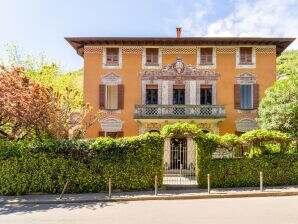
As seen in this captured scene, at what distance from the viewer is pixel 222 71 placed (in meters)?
19.9

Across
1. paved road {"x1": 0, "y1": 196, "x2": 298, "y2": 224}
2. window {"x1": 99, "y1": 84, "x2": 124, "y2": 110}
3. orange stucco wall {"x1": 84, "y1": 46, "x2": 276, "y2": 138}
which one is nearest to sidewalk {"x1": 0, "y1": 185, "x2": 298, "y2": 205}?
paved road {"x1": 0, "y1": 196, "x2": 298, "y2": 224}

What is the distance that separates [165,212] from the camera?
8672 millimetres

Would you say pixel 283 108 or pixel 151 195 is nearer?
pixel 151 195

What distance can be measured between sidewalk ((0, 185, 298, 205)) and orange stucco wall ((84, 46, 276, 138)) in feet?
A: 26.7

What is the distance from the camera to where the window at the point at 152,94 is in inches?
787

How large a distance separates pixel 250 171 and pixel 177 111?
282 inches

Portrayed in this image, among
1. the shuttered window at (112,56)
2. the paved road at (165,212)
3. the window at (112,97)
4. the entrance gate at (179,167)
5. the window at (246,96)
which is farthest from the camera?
the window at (112,97)

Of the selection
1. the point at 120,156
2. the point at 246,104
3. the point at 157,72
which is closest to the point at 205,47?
the point at 157,72

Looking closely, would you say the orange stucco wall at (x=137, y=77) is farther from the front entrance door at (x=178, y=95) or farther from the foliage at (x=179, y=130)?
the foliage at (x=179, y=130)

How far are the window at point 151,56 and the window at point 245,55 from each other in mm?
6816

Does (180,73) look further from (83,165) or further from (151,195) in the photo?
(151,195)

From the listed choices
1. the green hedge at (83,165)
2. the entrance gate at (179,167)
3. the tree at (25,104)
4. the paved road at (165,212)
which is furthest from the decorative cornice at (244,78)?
the tree at (25,104)

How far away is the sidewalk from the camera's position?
10766mm

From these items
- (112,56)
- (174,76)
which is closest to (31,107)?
(112,56)
